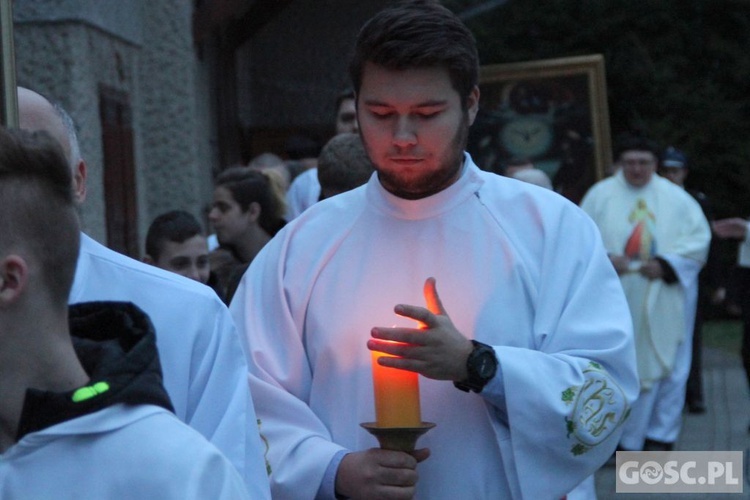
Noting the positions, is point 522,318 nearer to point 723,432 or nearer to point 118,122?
point 118,122

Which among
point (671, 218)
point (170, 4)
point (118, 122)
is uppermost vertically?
point (170, 4)

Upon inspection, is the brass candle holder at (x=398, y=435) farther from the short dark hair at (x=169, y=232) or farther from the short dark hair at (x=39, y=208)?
the short dark hair at (x=169, y=232)

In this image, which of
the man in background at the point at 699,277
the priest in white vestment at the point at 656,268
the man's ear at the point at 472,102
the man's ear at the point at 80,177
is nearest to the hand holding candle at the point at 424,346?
the man's ear at the point at 472,102

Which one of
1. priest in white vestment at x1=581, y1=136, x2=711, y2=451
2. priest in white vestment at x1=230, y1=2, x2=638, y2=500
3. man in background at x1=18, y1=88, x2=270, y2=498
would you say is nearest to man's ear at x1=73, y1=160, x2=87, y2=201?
man in background at x1=18, y1=88, x2=270, y2=498

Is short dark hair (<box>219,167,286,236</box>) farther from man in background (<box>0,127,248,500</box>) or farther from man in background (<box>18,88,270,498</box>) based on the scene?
man in background (<box>0,127,248,500</box>)

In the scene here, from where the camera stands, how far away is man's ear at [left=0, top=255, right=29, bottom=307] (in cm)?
190

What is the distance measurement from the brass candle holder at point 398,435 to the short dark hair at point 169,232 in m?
2.65

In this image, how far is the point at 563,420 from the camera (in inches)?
127

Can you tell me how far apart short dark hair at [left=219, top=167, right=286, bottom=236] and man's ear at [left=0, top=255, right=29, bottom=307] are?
14.1 ft

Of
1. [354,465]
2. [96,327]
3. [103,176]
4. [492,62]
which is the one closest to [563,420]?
[354,465]

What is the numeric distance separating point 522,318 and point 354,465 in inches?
19.1

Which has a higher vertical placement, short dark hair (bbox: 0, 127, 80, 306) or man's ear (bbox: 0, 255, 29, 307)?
short dark hair (bbox: 0, 127, 80, 306)

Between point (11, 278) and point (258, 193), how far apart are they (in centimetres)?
434

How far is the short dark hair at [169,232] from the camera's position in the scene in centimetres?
562
